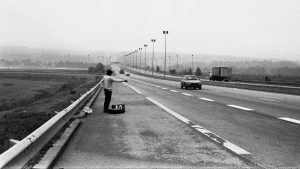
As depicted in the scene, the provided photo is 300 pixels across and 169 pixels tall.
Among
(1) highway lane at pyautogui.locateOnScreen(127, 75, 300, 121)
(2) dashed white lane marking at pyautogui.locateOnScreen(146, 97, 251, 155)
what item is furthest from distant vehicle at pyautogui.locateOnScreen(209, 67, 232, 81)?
(2) dashed white lane marking at pyautogui.locateOnScreen(146, 97, 251, 155)

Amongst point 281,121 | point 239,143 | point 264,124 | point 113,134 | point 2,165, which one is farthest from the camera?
point 281,121

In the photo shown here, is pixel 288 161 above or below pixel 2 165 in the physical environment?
below

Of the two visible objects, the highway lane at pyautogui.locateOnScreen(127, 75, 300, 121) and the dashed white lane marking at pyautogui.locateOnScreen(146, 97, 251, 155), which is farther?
the highway lane at pyautogui.locateOnScreen(127, 75, 300, 121)

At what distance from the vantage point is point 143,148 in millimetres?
7676

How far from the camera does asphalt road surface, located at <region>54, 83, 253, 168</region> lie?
637 cm

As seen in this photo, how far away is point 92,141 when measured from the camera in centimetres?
851

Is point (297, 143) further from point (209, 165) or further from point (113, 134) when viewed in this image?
point (113, 134)

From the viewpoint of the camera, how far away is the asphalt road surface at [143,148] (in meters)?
6.37

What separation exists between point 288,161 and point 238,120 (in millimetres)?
5976

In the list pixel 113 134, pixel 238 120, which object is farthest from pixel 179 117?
pixel 113 134

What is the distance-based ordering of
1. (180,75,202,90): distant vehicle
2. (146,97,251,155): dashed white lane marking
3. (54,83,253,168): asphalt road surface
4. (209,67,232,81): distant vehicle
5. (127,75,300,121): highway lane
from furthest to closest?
(209,67,232,81): distant vehicle
(180,75,202,90): distant vehicle
(127,75,300,121): highway lane
(146,97,251,155): dashed white lane marking
(54,83,253,168): asphalt road surface

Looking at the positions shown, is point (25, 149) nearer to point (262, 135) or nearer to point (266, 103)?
point (262, 135)

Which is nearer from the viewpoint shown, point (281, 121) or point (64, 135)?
point (64, 135)

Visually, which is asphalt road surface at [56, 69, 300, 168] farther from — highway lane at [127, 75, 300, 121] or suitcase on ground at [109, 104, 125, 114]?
highway lane at [127, 75, 300, 121]
